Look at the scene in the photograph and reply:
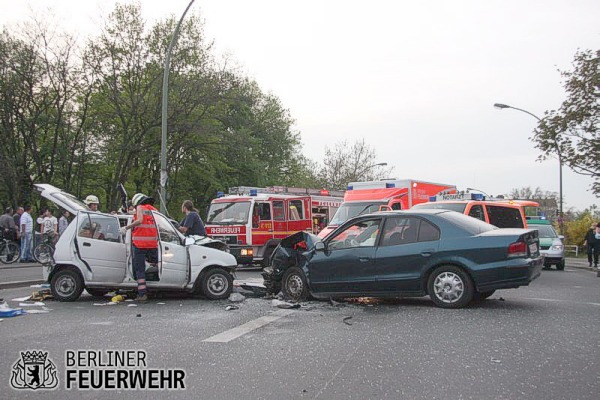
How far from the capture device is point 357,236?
9.27m

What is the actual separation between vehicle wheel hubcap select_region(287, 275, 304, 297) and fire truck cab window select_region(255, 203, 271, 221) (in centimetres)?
794

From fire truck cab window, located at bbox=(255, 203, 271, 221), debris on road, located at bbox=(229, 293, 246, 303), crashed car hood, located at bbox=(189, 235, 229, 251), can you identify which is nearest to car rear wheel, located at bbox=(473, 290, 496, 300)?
debris on road, located at bbox=(229, 293, 246, 303)

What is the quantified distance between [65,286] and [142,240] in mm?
1685

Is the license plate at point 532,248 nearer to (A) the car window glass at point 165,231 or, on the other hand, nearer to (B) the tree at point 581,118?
(A) the car window glass at point 165,231

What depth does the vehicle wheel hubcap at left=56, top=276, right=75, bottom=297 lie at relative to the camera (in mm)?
9828

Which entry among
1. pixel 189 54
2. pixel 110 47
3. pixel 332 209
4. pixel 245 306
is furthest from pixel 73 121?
pixel 245 306

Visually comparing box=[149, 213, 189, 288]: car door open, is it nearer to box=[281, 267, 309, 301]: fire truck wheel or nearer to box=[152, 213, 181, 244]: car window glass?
box=[152, 213, 181, 244]: car window glass

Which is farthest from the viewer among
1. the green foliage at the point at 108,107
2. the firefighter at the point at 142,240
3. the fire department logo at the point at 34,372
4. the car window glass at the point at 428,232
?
the green foliage at the point at 108,107

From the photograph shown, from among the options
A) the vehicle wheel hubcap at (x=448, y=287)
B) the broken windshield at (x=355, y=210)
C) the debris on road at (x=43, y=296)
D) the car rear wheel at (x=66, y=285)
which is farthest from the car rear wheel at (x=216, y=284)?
the broken windshield at (x=355, y=210)

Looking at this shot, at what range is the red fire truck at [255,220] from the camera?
56.9 feet

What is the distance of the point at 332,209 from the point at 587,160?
1205 centimetres

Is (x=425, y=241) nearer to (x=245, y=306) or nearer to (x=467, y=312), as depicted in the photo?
(x=467, y=312)

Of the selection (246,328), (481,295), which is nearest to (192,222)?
(246,328)

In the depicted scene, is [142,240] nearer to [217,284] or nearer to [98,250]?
[98,250]
